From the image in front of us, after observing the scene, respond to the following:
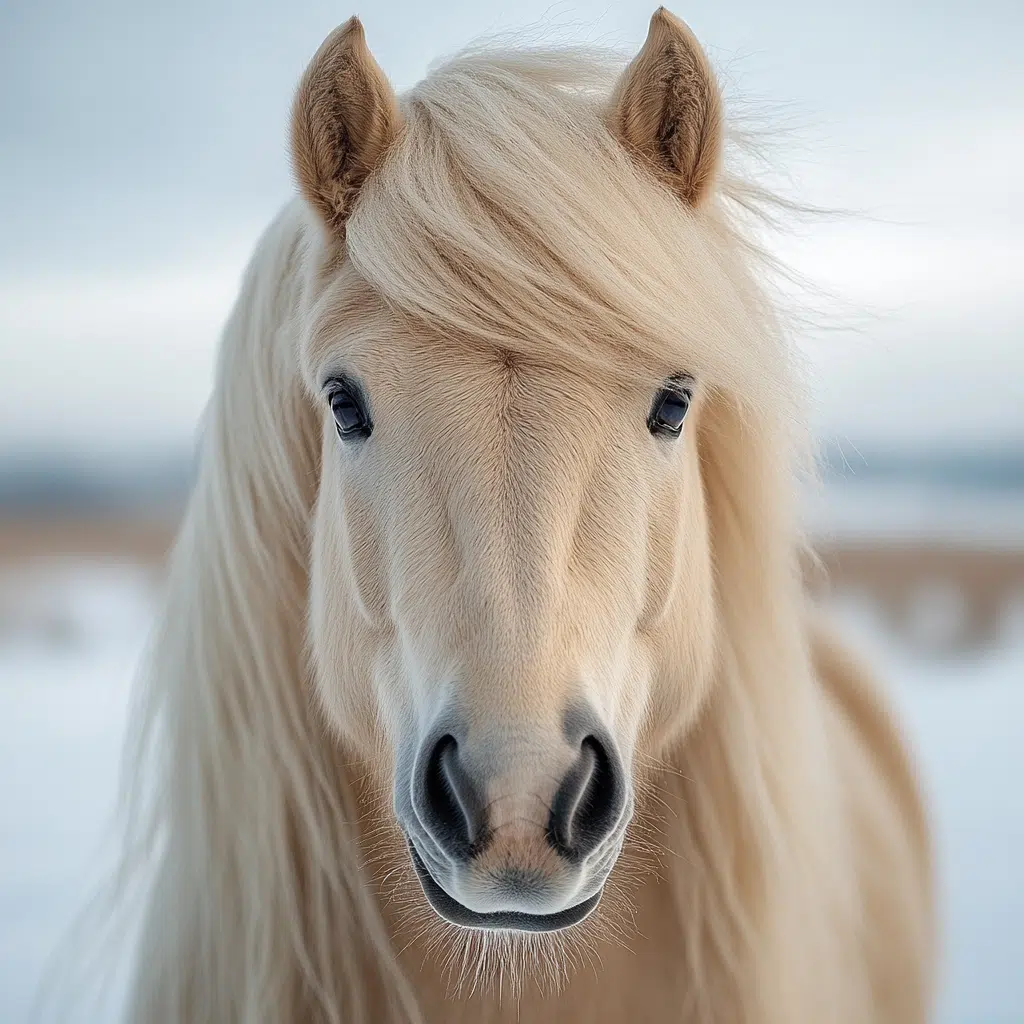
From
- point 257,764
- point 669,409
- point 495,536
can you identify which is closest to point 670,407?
point 669,409

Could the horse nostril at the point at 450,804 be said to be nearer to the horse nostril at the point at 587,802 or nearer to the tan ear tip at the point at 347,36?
the horse nostril at the point at 587,802

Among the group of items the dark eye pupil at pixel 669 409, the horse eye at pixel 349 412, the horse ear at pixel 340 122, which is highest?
the horse ear at pixel 340 122

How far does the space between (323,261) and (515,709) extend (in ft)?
1.43

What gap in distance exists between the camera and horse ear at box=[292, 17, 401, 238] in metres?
0.73

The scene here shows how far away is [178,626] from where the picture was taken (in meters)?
0.94

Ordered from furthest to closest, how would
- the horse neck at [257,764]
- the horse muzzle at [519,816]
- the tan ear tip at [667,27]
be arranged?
the horse neck at [257,764] → the tan ear tip at [667,27] → the horse muzzle at [519,816]

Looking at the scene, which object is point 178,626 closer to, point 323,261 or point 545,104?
point 323,261

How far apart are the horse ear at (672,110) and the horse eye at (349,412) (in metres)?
0.31

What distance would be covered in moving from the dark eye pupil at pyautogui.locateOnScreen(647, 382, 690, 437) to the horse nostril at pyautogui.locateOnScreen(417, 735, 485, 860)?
302mm

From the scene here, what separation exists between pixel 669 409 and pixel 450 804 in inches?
13.8

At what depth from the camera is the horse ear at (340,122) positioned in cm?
73

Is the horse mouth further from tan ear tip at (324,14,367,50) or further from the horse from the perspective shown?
tan ear tip at (324,14,367,50)

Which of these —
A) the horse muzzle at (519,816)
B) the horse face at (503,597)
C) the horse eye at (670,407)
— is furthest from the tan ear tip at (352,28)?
the horse muzzle at (519,816)

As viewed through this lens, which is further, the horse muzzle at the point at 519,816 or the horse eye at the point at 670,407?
the horse eye at the point at 670,407
